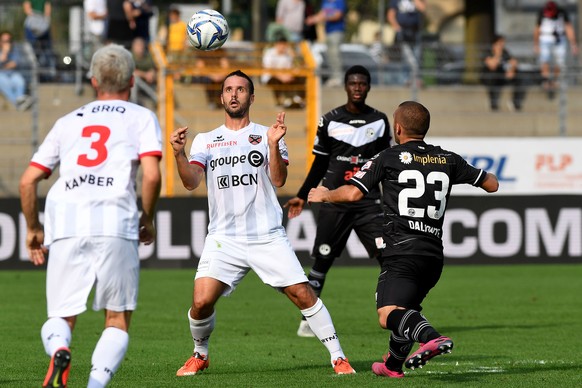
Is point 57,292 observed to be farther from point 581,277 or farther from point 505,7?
point 505,7

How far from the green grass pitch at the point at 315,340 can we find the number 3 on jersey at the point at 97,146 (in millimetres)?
2207

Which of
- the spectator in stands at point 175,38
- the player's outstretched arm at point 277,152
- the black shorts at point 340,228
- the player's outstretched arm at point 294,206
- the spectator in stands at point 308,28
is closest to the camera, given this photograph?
the player's outstretched arm at point 277,152

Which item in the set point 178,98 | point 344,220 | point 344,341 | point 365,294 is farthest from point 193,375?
point 178,98

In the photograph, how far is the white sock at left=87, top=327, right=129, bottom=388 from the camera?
6.78m

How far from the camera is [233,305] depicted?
579 inches

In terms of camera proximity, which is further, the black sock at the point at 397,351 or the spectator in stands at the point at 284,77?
the spectator in stands at the point at 284,77

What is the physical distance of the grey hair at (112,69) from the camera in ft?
22.5

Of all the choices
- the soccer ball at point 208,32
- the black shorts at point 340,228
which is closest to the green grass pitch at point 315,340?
the black shorts at point 340,228

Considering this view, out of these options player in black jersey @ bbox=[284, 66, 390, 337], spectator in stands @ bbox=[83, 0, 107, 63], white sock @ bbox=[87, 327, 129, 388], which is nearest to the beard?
white sock @ bbox=[87, 327, 129, 388]

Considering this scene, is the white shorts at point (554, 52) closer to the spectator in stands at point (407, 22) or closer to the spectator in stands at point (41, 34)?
the spectator in stands at point (407, 22)

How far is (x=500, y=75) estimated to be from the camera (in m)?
24.5

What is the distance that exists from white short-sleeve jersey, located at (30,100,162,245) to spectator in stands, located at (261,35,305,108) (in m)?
16.1

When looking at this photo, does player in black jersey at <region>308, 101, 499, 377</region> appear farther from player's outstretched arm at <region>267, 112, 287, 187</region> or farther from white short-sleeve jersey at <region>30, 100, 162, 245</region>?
white short-sleeve jersey at <region>30, 100, 162, 245</region>

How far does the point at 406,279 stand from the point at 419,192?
2.01 ft
